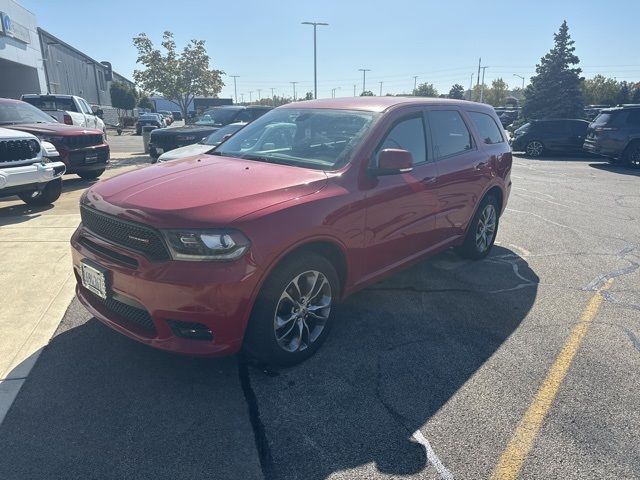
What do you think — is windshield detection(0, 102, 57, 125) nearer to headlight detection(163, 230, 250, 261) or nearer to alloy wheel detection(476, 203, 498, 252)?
headlight detection(163, 230, 250, 261)

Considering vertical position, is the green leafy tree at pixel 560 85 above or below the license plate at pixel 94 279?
above

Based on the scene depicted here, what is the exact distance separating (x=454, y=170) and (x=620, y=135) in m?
13.7

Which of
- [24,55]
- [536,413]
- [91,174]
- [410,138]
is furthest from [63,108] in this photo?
[24,55]

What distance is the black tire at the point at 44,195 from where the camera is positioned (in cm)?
774

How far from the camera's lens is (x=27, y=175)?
6.59 m

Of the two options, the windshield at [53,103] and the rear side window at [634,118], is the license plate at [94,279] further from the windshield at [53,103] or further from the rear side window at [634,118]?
the rear side window at [634,118]

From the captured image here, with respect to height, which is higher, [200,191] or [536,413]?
[200,191]

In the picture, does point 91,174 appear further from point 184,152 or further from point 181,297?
point 181,297

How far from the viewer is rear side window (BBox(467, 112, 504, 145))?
5285 mm

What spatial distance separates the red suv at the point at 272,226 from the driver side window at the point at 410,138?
0.04 ft

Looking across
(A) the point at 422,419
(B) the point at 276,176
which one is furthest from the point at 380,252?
(A) the point at 422,419

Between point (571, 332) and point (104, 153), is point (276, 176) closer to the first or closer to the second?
point (571, 332)

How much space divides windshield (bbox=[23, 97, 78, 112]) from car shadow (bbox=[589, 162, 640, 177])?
673 inches

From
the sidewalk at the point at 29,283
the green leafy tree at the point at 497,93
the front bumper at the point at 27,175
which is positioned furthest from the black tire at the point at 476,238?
the green leafy tree at the point at 497,93
